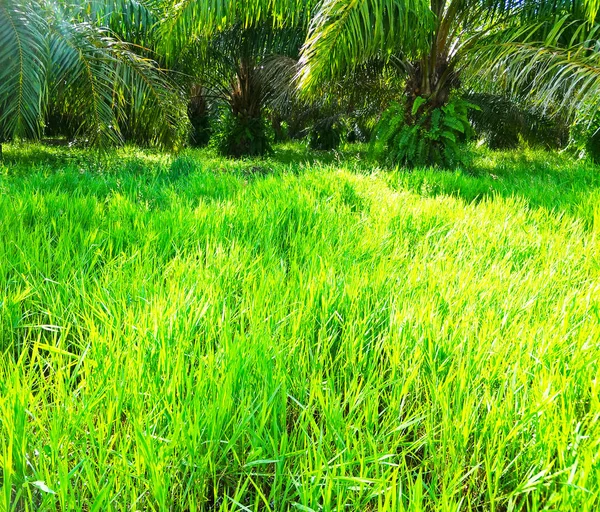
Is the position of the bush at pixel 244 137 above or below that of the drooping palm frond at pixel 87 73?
below

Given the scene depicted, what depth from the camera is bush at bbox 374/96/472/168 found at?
475cm

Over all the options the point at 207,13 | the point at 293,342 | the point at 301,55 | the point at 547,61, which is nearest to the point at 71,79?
the point at 207,13

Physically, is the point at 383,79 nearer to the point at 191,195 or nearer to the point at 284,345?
the point at 191,195

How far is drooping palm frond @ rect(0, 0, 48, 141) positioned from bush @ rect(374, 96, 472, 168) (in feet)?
11.2

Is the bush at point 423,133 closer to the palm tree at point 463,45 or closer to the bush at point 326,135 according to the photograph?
the palm tree at point 463,45

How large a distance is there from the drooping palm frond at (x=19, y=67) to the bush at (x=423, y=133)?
135 inches

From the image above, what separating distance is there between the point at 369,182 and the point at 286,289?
78.4 inches

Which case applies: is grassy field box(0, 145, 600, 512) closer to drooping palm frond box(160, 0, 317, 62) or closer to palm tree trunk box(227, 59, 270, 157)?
drooping palm frond box(160, 0, 317, 62)

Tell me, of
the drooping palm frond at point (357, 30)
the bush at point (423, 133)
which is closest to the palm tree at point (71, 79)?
the drooping palm frond at point (357, 30)

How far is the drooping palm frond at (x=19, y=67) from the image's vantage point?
8.83 ft

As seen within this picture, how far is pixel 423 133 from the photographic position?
15.9 feet

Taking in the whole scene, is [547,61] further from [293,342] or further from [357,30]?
[293,342]

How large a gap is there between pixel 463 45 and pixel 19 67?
4306mm

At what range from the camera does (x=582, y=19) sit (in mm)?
4020
